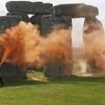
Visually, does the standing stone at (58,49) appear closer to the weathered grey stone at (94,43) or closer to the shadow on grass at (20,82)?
the weathered grey stone at (94,43)

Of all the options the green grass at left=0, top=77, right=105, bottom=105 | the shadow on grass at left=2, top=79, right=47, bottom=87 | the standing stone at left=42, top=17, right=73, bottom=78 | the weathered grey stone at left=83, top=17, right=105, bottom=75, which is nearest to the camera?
the green grass at left=0, top=77, right=105, bottom=105

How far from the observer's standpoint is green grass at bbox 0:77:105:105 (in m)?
17.1

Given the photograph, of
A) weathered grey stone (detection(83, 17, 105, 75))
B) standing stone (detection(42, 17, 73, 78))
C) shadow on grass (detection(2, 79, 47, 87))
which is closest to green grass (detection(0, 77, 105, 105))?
shadow on grass (detection(2, 79, 47, 87))

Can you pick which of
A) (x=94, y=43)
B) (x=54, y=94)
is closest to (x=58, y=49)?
(x=94, y=43)

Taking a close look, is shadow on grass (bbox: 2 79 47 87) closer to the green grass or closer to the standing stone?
the green grass

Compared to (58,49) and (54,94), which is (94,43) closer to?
(58,49)

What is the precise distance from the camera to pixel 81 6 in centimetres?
3209

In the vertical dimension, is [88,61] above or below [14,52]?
below

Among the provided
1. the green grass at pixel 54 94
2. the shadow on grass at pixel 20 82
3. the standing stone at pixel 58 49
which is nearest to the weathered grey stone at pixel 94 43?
the standing stone at pixel 58 49

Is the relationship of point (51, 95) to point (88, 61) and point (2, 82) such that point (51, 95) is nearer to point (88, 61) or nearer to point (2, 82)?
point (2, 82)

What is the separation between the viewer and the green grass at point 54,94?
1709 cm

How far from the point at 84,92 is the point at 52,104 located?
2953 millimetres

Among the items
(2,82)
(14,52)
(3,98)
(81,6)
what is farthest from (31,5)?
(3,98)

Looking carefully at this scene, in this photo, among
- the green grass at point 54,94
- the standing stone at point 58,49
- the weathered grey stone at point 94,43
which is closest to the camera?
the green grass at point 54,94
